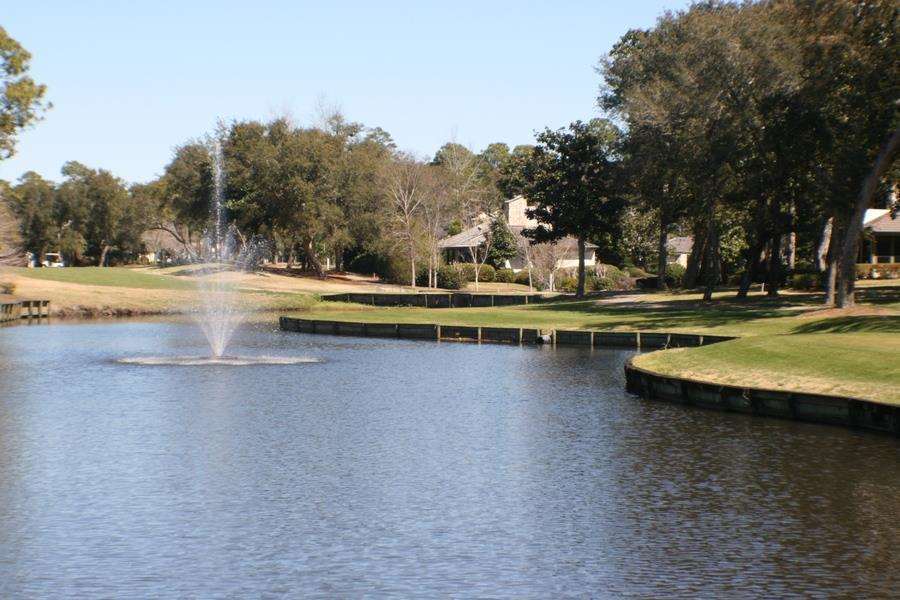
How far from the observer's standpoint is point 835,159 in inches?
2386

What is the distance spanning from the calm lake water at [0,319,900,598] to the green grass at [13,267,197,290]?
223ft

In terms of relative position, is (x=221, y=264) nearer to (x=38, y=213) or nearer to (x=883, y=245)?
(x=38, y=213)

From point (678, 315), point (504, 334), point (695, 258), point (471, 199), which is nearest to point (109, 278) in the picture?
point (695, 258)

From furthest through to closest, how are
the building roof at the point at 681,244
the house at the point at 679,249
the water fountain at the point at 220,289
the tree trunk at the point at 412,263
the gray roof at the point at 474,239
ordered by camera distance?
1. the building roof at the point at 681,244
2. the house at the point at 679,249
3. the gray roof at the point at 474,239
4. the tree trunk at the point at 412,263
5. the water fountain at the point at 220,289

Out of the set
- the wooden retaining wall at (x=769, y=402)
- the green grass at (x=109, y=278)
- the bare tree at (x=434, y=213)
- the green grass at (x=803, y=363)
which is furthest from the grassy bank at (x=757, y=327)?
the bare tree at (x=434, y=213)

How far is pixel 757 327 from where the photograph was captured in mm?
55875

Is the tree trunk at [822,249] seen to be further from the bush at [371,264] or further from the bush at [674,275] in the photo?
the bush at [371,264]

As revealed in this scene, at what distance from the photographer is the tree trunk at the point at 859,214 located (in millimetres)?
54719

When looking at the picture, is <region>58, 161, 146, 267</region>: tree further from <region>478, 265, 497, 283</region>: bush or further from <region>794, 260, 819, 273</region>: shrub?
<region>794, 260, 819, 273</region>: shrub

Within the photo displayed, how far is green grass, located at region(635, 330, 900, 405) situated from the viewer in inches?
1282

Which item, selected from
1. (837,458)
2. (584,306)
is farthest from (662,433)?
(584,306)

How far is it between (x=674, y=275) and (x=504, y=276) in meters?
19.8

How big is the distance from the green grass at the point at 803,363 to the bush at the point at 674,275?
7241 cm

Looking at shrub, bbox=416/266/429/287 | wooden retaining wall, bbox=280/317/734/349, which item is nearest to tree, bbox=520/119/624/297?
wooden retaining wall, bbox=280/317/734/349
